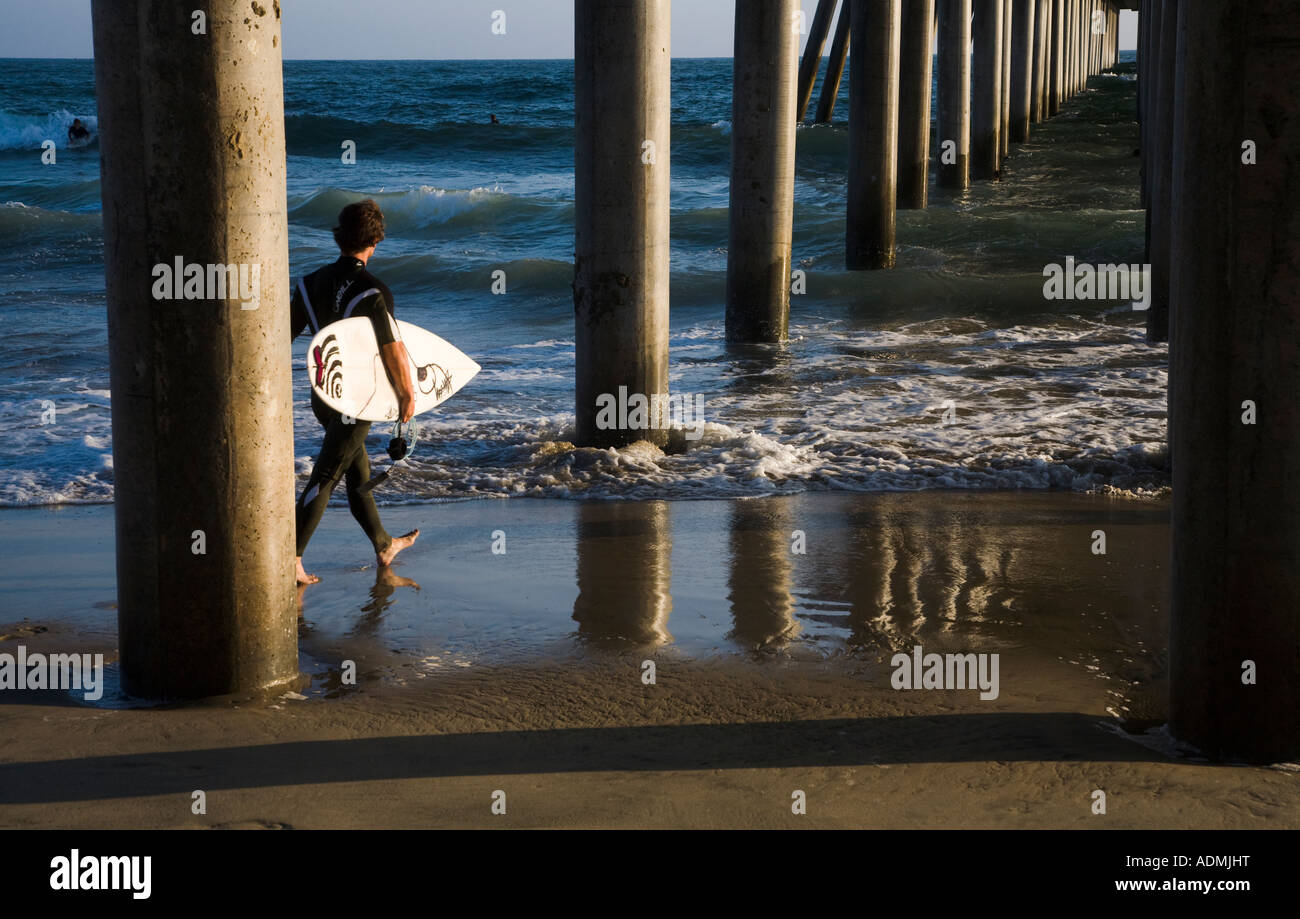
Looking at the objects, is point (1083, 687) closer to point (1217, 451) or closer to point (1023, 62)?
point (1217, 451)

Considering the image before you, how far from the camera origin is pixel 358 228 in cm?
557

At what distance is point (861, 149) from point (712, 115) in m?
39.8

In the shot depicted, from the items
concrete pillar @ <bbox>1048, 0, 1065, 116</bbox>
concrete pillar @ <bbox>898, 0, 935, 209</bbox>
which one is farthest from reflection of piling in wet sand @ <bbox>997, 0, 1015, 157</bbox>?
concrete pillar @ <bbox>1048, 0, 1065, 116</bbox>

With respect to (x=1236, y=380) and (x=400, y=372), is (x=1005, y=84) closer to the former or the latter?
(x=400, y=372)

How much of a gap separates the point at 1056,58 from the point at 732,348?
127ft

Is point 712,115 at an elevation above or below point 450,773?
above

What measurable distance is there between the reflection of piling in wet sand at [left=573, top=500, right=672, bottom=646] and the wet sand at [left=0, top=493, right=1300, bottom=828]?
0.06 ft

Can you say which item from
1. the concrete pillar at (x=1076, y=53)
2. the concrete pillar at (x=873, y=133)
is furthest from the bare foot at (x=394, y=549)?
the concrete pillar at (x=1076, y=53)

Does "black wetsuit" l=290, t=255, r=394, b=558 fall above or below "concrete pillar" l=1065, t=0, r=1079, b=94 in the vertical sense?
below

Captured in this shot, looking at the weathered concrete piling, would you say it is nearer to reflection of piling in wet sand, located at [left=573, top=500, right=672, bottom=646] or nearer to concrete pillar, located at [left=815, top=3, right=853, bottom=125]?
concrete pillar, located at [left=815, top=3, right=853, bottom=125]

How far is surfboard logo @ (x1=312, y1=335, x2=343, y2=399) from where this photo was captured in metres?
5.35

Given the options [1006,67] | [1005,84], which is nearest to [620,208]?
[1005,84]

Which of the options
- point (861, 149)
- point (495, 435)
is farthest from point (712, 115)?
point (495, 435)

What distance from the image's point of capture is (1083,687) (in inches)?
175
